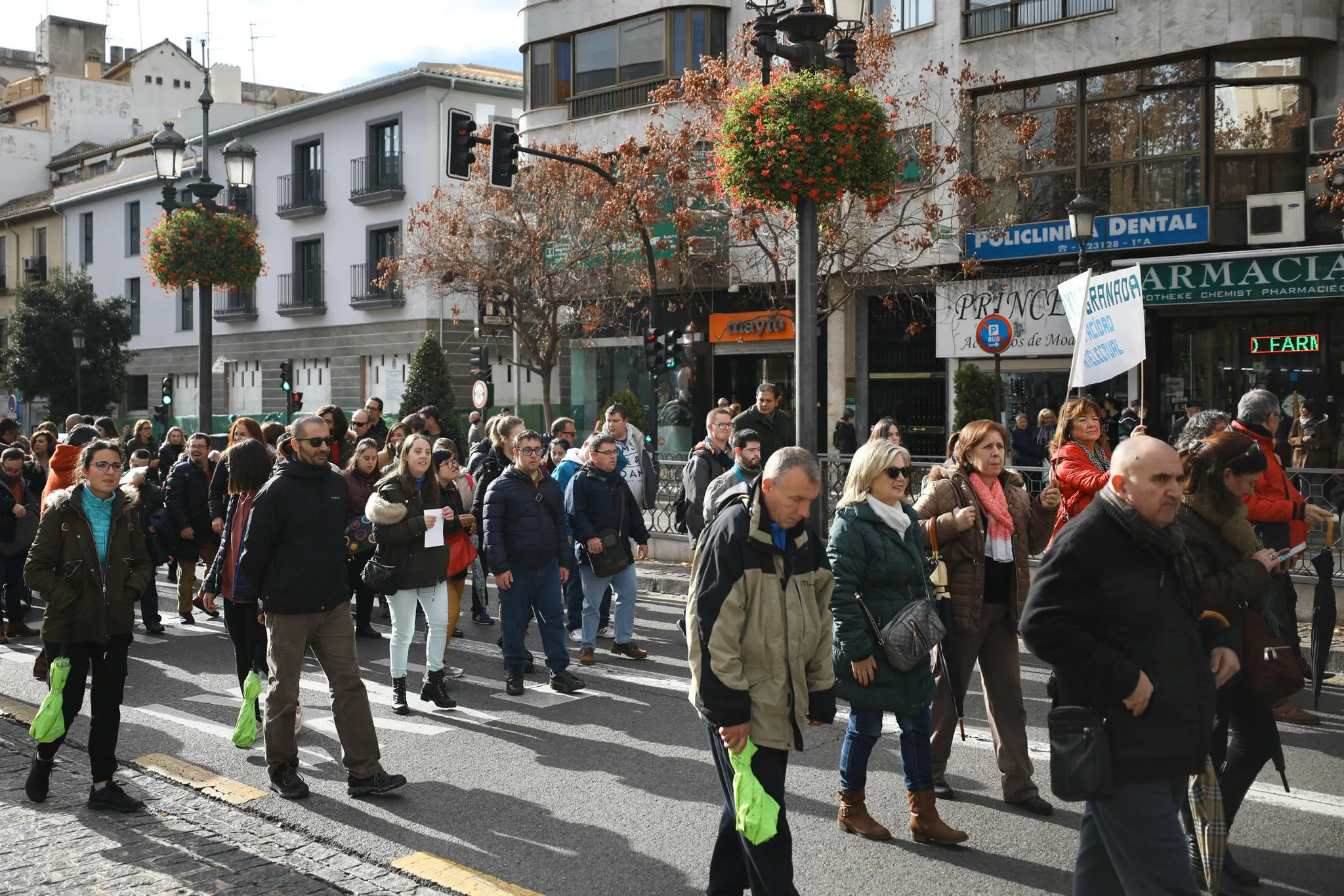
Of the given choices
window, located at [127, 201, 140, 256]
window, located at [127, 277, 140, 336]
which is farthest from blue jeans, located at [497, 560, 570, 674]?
window, located at [127, 277, 140, 336]

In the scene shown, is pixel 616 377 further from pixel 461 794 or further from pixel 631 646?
pixel 461 794

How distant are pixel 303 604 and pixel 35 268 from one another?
5246 centimetres

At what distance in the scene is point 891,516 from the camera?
529 centimetres

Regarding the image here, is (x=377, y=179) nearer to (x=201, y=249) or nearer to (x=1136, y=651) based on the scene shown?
(x=201, y=249)

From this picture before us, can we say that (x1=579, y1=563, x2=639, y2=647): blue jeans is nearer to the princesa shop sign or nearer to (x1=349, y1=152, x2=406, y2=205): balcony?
the princesa shop sign

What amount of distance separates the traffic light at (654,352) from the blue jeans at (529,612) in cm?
1330

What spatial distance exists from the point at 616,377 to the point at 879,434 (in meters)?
22.4

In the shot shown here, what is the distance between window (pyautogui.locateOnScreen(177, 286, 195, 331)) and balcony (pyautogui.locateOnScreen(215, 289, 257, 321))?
3.35 metres

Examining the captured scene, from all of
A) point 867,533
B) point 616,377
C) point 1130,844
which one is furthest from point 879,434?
point 616,377

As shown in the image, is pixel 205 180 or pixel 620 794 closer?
pixel 620 794

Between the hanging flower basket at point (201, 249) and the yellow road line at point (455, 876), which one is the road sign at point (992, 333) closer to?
the hanging flower basket at point (201, 249)

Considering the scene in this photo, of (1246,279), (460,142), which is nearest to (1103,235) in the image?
(1246,279)

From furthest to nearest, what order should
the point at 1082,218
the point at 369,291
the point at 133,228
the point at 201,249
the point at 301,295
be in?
1. the point at 133,228
2. the point at 301,295
3. the point at 369,291
4. the point at 1082,218
5. the point at 201,249

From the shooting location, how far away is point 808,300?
11922 millimetres
